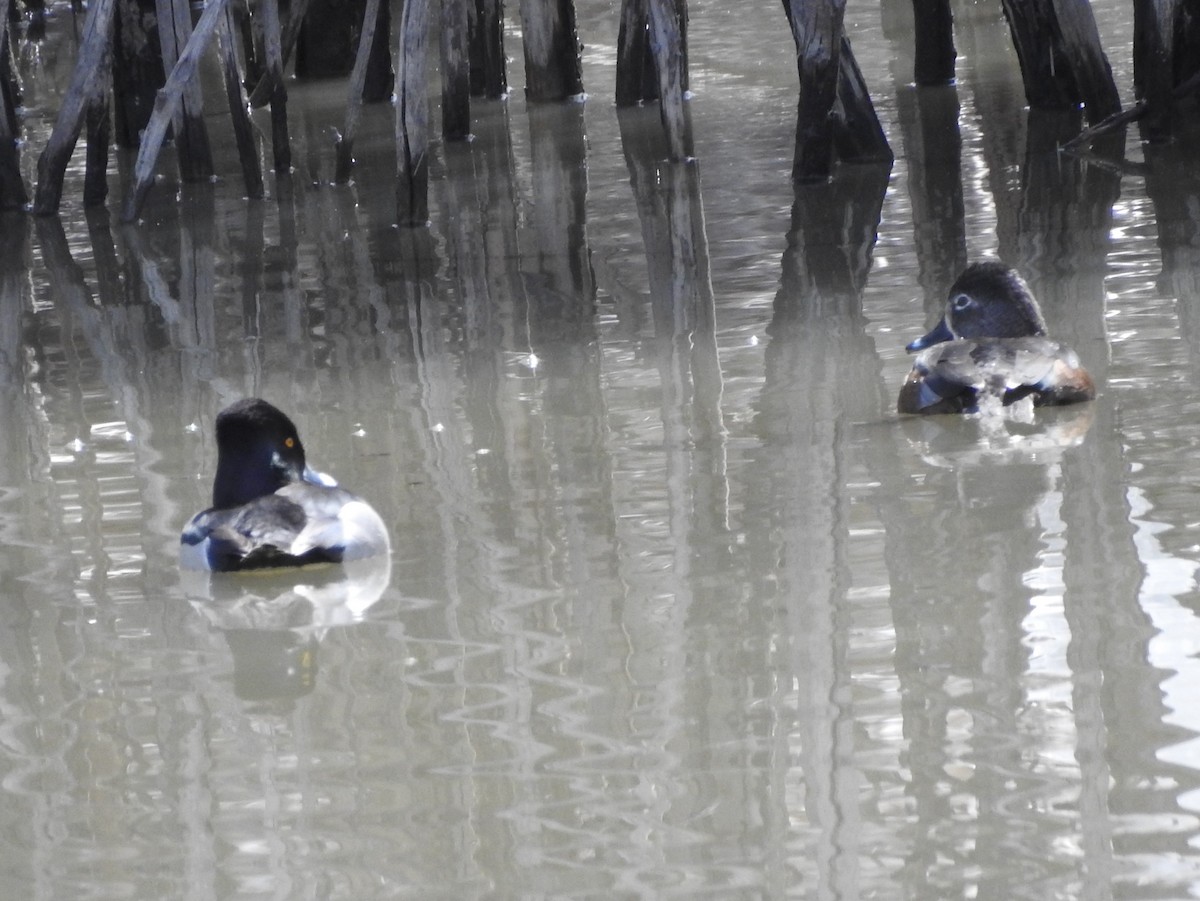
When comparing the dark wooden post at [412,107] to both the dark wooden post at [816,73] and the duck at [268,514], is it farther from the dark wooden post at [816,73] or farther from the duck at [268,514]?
the duck at [268,514]

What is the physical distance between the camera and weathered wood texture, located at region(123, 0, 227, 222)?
10695mm

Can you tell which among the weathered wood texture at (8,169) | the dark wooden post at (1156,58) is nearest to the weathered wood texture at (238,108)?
the weathered wood texture at (8,169)

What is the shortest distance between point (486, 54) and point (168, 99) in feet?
A: 14.7

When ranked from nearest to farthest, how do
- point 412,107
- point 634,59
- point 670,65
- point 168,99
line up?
point 412,107, point 670,65, point 168,99, point 634,59

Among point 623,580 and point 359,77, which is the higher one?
point 359,77

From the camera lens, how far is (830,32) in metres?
10.2

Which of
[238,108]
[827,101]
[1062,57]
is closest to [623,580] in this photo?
[827,101]

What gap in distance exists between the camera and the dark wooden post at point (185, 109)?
11.6 meters

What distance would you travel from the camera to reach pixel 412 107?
1027cm

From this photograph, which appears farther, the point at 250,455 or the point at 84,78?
the point at 84,78

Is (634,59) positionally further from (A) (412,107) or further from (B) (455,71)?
(A) (412,107)

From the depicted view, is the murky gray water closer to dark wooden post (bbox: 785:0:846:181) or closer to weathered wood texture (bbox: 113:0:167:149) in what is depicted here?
dark wooden post (bbox: 785:0:846:181)

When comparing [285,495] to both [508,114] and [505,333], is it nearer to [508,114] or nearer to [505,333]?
[505,333]

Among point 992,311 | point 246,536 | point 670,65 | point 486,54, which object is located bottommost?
point 246,536
